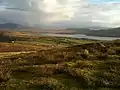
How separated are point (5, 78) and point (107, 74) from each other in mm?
Answer: 9199

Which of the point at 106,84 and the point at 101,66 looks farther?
the point at 101,66

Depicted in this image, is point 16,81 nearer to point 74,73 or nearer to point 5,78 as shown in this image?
point 5,78

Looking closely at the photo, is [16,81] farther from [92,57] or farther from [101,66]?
[92,57]

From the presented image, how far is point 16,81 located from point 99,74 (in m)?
7.63

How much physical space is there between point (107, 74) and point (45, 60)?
39.6 feet

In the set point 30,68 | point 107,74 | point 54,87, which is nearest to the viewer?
point 54,87

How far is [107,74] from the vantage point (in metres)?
24.1

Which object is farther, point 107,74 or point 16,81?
point 107,74

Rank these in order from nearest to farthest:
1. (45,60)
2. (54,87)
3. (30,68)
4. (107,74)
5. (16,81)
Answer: (54,87) → (16,81) → (107,74) → (30,68) → (45,60)

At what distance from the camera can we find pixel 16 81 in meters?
22.5

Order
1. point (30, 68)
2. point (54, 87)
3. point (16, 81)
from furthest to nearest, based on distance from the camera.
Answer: point (30, 68), point (16, 81), point (54, 87)

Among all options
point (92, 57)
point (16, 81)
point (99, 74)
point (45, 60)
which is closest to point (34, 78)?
point (16, 81)

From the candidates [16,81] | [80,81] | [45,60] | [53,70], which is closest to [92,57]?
[45,60]

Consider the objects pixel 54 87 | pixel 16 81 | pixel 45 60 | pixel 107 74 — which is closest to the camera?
pixel 54 87
